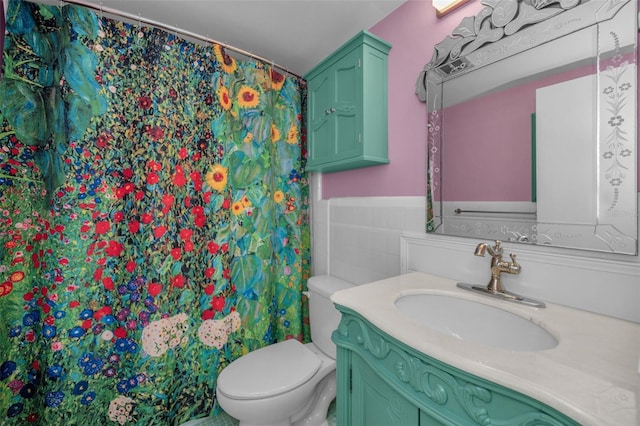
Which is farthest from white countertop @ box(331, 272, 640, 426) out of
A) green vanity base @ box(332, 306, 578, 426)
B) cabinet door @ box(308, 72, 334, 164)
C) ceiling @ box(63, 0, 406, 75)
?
ceiling @ box(63, 0, 406, 75)

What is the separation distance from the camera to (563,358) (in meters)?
0.54

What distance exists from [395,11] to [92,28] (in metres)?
1.47

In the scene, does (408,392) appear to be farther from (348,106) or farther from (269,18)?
(269,18)

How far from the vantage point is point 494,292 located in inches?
35.9

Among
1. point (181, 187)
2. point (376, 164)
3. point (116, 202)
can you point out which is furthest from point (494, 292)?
point (116, 202)

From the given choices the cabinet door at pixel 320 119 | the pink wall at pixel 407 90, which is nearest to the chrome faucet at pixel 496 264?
the pink wall at pixel 407 90

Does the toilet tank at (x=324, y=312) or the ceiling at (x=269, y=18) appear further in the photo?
the toilet tank at (x=324, y=312)

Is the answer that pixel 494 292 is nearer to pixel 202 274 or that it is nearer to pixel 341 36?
pixel 202 274

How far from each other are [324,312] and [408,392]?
37.2 inches

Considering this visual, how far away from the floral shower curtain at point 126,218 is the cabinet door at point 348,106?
49cm

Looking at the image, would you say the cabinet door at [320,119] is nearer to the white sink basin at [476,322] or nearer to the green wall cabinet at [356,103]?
the green wall cabinet at [356,103]

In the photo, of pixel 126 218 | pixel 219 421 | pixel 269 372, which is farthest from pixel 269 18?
pixel 219 421

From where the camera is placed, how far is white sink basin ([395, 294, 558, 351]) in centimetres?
77

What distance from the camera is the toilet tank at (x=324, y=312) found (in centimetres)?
151
